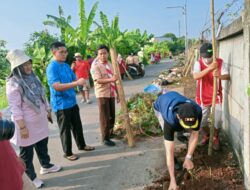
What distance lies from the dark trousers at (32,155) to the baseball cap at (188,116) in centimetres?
217

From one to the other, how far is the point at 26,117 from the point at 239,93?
2840mm

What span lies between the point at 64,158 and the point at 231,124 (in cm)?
286

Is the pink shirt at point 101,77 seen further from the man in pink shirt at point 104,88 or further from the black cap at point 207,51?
the black cap at point 207,51

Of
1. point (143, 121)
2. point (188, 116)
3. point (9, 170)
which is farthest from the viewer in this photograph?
point (143, 121)

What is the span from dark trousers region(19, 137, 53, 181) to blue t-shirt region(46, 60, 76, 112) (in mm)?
650

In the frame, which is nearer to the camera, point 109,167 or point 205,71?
point 205,71

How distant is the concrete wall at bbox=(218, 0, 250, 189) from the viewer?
116 inches

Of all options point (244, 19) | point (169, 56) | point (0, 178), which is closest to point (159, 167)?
point (244, 19)

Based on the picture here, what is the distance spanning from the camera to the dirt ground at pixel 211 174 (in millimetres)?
3396

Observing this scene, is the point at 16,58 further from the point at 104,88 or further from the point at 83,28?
the point at 83,28

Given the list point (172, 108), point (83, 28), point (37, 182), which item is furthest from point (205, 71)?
point (83, 28)

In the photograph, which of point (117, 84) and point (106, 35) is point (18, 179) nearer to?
point (117, 84)

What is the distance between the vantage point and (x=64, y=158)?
5020mm

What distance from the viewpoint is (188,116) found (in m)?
2.98
